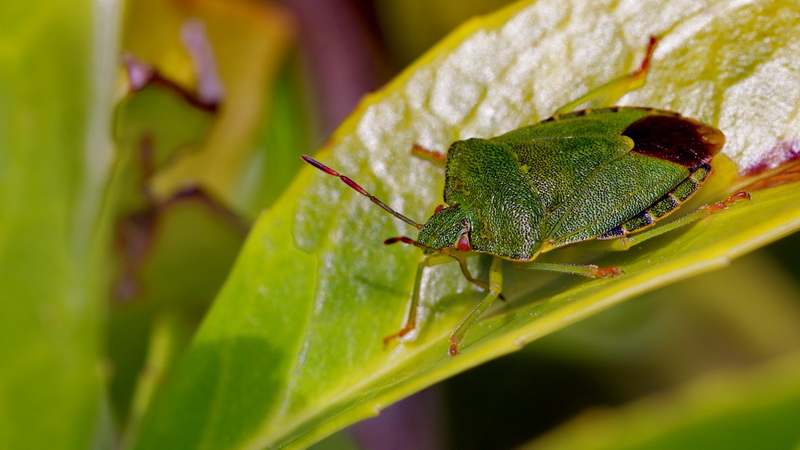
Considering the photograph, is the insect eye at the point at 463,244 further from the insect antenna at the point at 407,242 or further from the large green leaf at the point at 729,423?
the large green leaf at the point at 729,423

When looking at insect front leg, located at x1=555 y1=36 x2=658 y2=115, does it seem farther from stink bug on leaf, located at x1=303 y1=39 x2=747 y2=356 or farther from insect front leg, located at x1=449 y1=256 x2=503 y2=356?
insect front leg, located at x1=449 y1=256 x2=503 y2=356

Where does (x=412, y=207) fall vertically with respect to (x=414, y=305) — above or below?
above

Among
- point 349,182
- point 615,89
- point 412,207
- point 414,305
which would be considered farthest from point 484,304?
point 615,89

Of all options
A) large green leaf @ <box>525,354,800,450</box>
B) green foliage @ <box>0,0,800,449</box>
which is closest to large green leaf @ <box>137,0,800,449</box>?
green foliage @ <box>0,0,800,449</box>

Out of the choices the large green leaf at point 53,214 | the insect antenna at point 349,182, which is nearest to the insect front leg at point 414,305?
the insect antenna at point 349,182

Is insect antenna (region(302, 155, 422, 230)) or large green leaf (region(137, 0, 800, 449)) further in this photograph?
insect antenna (region(302, 155, 422, 230))

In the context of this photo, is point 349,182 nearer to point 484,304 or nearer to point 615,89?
point 484,304
